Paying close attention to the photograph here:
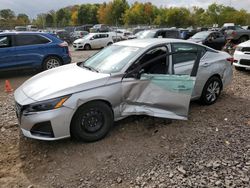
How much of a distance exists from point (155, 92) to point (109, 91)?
79 centimetres

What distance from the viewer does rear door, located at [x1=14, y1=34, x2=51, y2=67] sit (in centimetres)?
983

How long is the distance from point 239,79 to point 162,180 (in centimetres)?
629

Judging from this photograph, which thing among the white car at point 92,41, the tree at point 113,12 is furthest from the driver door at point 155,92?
the tree at point 113,12

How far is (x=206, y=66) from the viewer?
19.6ft

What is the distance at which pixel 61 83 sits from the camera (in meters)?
4.49

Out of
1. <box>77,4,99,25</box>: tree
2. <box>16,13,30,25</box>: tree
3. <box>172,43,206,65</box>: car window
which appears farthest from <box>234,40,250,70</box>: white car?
<box>77,4,99,25</box>: tree

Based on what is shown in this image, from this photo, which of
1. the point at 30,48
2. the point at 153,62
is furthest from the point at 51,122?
the point at 30,48

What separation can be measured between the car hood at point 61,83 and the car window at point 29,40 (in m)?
5.34

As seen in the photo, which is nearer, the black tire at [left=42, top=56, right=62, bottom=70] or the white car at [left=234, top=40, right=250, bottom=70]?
the white car at [left=234, top=40, right=250, bottom=70]

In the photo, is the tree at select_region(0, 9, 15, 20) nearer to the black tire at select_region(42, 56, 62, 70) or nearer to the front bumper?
the black tire at select_region(42, 56, 62, 70)

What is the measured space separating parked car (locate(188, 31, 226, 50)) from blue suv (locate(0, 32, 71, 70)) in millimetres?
9508

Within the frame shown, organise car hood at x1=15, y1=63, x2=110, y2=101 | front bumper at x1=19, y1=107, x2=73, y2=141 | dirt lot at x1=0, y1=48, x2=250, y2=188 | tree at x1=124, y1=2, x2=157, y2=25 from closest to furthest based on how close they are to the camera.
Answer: dirt lot at x1=0, y1=48, x2=250, y2=188, front bumper at x1=19, y1=107, x2=73, y2=141, car hood at x1=15, y1=63, x2=110, y2=101, tree at x1=124, y1=2, x2=157, y2=25

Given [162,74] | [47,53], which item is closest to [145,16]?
[47,53]

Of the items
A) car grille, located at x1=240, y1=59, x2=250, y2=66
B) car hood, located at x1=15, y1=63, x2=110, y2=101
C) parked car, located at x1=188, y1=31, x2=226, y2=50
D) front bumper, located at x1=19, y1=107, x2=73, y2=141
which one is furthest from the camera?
parked car, located at x1=188, y1=31, x2=226, y2=50
